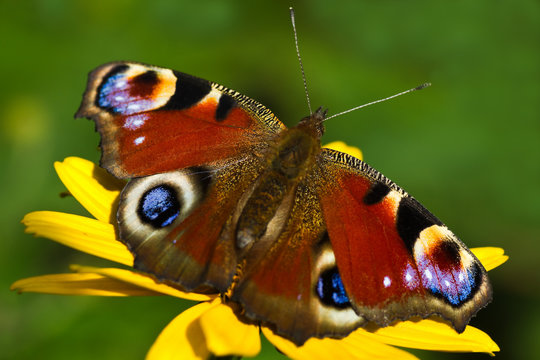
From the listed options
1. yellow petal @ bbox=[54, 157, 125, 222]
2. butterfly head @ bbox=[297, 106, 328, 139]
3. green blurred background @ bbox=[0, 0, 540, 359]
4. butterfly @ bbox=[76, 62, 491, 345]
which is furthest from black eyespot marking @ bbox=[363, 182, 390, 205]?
green blurred background @ bbox=[0, 0, 540, 359]

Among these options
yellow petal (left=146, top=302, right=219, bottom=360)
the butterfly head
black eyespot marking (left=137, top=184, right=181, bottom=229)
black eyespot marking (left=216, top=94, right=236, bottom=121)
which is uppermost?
black eyespot marking (left=216, top=94, right=236, bottom=121)

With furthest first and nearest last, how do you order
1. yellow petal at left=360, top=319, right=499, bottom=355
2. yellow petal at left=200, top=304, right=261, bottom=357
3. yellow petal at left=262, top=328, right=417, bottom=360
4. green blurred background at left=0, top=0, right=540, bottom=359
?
green blurred background at left=0, top=0, right=540, bottom=359 < yellow petal at left=360, top=319, right=499, bottom=355 < yellow petal at left=262, top=328, right=417, bottom=360 < yellow petal at left=200, top=304, right=261, bottom=357

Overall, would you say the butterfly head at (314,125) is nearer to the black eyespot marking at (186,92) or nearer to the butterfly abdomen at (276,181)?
the butterfly abdomen at (276,181)

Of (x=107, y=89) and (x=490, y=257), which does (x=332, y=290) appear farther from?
(x=107, y=89)

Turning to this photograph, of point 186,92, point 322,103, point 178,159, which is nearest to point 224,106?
point 186,92

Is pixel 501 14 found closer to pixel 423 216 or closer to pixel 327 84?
pixel 327 84

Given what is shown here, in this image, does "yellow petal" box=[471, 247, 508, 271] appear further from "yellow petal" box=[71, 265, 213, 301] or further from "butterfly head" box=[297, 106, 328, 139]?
"yellow petal" box=[71, 265, 213, 301]

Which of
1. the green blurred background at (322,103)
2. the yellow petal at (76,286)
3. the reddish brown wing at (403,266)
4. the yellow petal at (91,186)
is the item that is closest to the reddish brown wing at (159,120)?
the yellow petal at (91,186)
